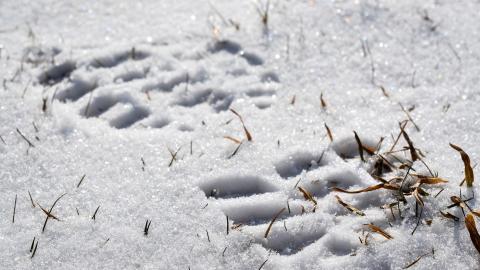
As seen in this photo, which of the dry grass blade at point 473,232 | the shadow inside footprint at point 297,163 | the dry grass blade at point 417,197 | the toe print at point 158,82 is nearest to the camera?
the dry grass blade at point 473,232

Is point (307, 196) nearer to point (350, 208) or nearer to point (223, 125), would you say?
point (350, 208)

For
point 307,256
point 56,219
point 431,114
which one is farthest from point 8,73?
point 431,114

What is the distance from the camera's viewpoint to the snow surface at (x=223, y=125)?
191 centimetres

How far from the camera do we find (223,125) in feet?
8.29

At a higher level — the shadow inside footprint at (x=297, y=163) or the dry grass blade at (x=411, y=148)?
the dry grass blade at (x=411, y=148)

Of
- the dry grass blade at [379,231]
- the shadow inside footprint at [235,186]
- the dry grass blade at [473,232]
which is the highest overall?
the dry grass blade at [473,232]

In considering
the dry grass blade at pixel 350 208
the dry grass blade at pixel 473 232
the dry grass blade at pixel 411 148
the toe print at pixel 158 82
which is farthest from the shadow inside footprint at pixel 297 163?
the dry grass blade at pixel 473 232

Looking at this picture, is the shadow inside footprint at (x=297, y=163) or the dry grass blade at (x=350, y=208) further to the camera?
the shadow inside footprint at (x=297, y=163)

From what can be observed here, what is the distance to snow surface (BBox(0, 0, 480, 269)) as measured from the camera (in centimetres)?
191

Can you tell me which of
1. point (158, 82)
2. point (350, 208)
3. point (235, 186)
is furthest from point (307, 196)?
point (158, 82)

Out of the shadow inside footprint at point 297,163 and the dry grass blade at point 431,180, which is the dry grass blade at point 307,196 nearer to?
the shadow inside footprint at point 297,163

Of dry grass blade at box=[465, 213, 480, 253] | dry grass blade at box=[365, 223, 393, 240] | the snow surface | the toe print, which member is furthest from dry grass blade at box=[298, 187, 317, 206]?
the toe print

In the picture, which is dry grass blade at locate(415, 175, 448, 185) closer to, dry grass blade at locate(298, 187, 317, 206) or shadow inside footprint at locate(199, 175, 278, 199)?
dry grass blade at locate(298, 187, 317, 206)

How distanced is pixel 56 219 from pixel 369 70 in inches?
69.9
